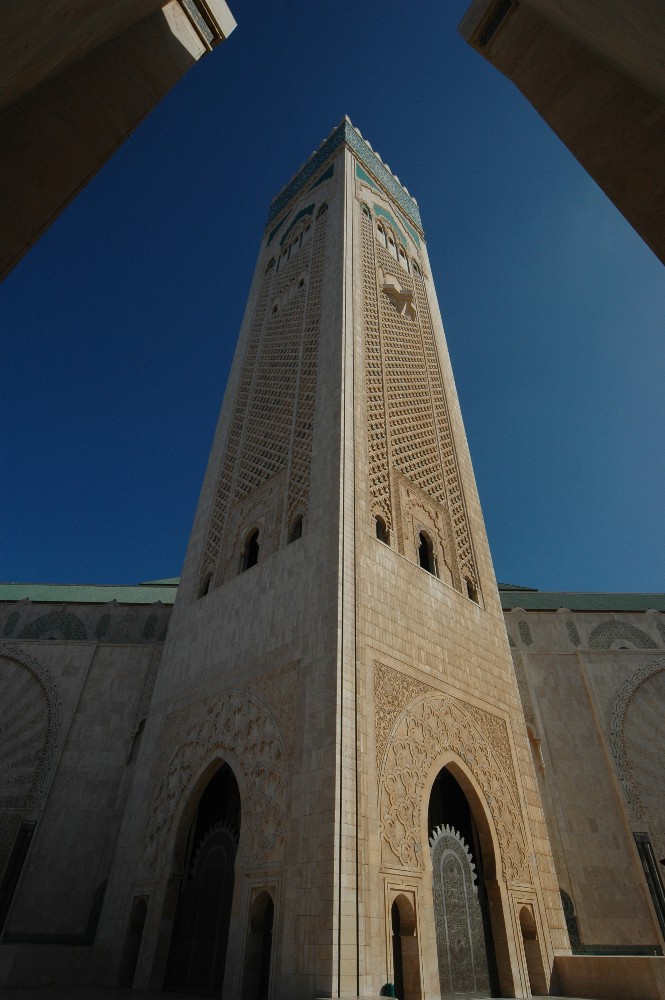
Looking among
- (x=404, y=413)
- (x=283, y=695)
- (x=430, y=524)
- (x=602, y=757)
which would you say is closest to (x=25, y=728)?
(x=283, y=695)

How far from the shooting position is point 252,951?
418cm

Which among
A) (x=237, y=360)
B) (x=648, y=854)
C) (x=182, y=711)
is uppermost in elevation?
(x=237, y=360)

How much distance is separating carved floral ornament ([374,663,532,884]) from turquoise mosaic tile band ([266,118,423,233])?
11.3 metres

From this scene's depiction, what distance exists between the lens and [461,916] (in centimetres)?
488

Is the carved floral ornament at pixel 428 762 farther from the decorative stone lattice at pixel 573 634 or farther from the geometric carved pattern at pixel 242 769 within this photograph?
the decorative stone lattice at pixel 573 634

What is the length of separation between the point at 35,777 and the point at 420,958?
20.7 feet

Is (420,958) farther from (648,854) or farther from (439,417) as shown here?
(439,417)

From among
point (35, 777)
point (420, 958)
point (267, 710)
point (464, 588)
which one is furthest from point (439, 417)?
point (35, 777)

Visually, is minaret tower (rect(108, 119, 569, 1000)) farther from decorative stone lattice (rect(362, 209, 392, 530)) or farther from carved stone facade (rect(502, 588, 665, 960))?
carved stone facade (rect(502, 588, 665, 960))

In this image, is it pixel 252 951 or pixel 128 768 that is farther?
pixel 128 768

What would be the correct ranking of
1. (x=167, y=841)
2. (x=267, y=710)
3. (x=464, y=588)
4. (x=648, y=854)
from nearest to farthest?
(x=267, y=710)
(x=167, y=841)
(x=464, y=588)
(x=648, y=854)

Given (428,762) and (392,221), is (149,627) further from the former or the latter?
(392,221)

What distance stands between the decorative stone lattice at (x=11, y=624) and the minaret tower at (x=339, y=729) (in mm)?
4299

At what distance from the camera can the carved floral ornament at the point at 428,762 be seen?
4527 mm
